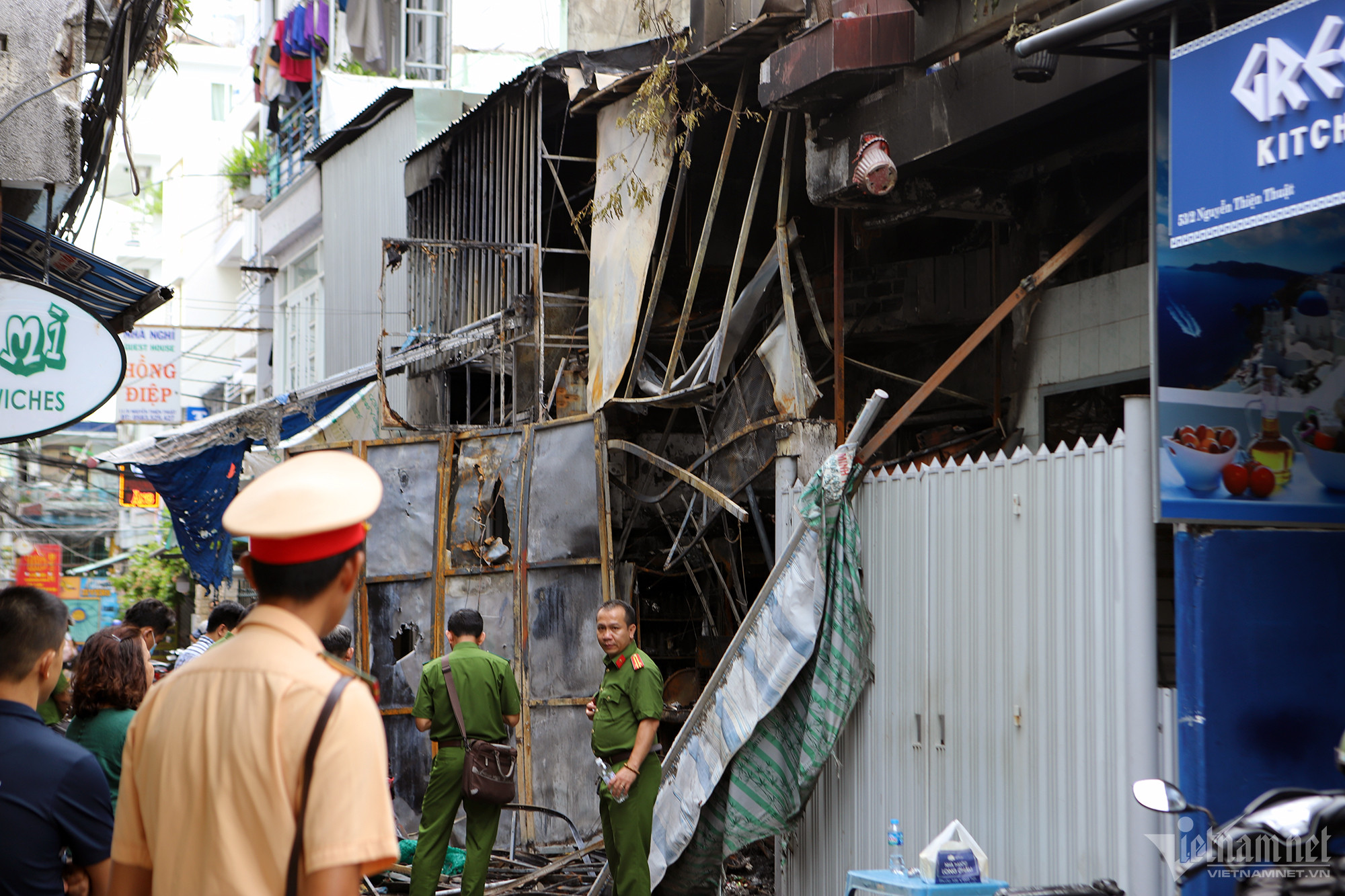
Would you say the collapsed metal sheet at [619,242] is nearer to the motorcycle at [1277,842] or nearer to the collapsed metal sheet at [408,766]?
the collapsed metal sheet at [408,766]

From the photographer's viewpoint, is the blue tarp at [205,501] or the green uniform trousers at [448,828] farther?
the blue tarp at [205,501]

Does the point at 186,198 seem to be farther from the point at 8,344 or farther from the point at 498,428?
the point at 8,344

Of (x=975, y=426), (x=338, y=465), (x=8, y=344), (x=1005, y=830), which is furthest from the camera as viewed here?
(x=975, y=426)

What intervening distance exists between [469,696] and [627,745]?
1136 mm

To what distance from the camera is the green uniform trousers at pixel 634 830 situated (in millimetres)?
7758

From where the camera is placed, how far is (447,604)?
11.1 m

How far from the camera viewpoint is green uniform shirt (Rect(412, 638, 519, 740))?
8492 mm

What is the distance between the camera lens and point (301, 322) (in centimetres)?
2011

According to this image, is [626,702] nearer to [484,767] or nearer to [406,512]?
[484,767]

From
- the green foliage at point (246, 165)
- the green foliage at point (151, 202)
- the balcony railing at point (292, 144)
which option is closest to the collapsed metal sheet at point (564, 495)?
the balcony railing at point (292, 144)

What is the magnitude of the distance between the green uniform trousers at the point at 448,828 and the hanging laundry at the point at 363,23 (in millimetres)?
13874

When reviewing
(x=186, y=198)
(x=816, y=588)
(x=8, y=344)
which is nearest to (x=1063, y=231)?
(x=816, y=588)

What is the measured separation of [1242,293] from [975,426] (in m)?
4.53

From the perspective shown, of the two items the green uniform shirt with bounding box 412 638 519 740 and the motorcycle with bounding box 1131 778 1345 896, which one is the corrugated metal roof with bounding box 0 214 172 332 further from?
the motorcycle with bounding box 1131 778 1345 896
